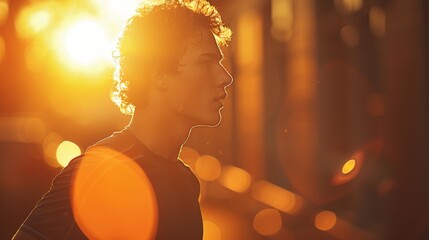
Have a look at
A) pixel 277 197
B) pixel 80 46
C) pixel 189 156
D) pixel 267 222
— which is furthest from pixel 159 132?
pixel 80 46

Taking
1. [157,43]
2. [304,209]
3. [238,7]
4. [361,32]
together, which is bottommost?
[157,43]

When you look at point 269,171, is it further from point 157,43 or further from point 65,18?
point 157,43

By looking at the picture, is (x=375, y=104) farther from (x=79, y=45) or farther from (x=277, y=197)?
(x=79, y=45)

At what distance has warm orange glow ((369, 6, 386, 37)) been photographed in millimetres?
14172

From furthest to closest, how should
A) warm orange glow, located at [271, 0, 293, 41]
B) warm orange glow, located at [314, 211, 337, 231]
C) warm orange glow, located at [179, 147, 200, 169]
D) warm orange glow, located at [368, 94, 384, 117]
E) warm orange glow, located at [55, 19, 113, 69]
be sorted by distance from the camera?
warm orange glow, located at [179, 147, 200, 169] < warm orange glow, located at [55, 19, 113, 69] < warm orange glow, located at [271, 0, 293, 41] < warm orange glow, located at [368, 94, 384, 117] < warm orange glow, located at [314, 211, 337, 231]

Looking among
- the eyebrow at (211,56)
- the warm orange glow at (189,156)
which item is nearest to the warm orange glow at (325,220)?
the eyebrow at (211,56)

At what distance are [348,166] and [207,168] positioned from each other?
57.4 feet

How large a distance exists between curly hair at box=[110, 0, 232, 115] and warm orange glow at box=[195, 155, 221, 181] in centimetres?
2484

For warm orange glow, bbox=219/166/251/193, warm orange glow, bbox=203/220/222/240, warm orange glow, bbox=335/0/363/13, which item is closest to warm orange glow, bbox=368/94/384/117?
warm orange glow, bbox=335/0/363/13

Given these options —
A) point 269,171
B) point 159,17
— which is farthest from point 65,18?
point 159,17

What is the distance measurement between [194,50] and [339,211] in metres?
12.6

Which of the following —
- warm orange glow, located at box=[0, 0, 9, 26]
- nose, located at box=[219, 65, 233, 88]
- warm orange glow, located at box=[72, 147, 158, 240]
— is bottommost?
warm orange glow, located at box=[72, 147, 158, 240]

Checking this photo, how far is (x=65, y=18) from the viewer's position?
103ft

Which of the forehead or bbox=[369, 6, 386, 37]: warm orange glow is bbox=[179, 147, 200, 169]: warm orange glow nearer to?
bbox=[369, 6, 386, 37]: warm orange glow
